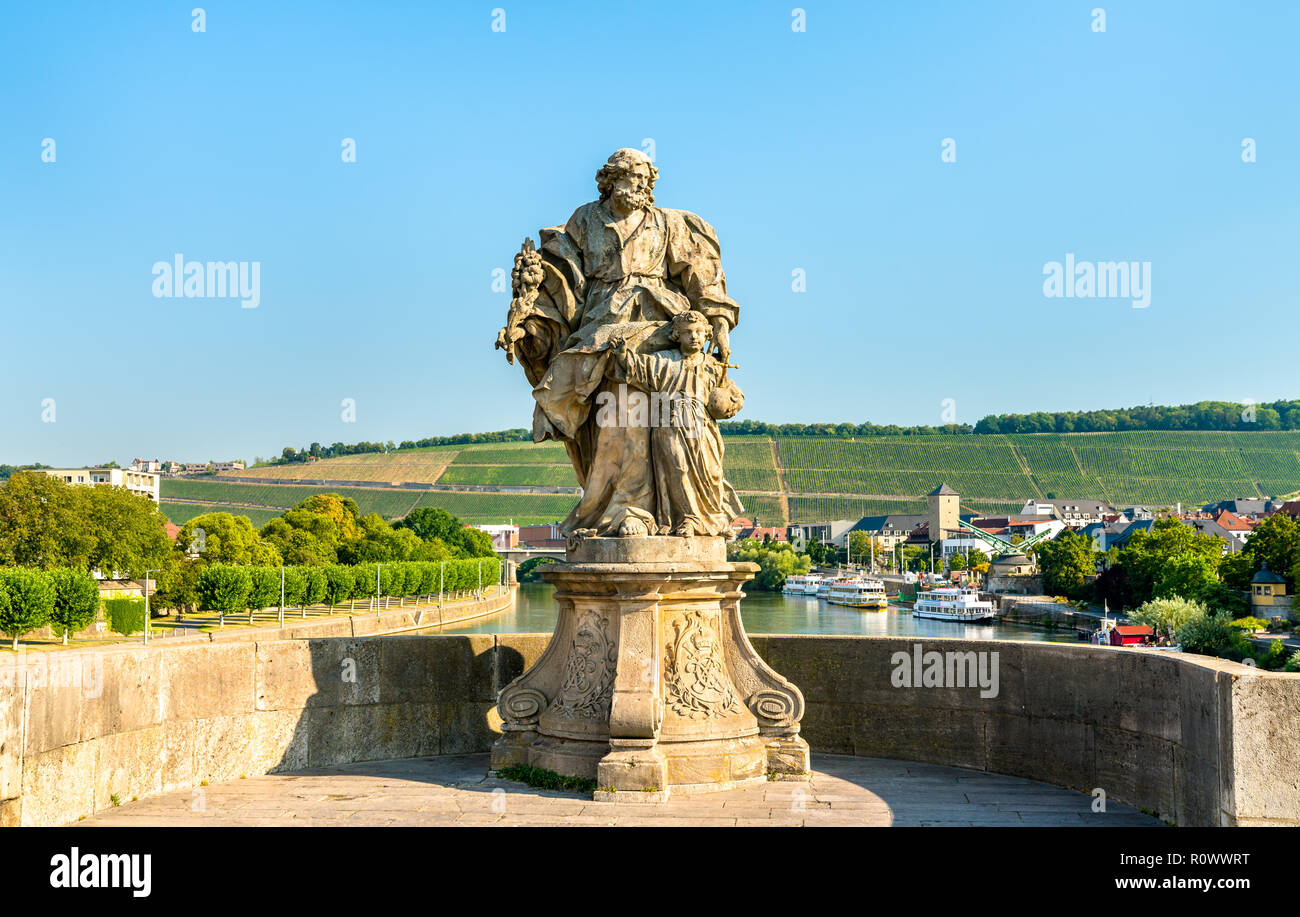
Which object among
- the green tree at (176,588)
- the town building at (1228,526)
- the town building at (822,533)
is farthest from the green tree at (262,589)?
the town building at (822,533)

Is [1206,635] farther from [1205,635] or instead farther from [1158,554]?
[1158,554]

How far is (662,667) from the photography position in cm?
738

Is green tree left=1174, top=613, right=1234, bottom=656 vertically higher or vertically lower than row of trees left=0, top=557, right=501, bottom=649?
lower

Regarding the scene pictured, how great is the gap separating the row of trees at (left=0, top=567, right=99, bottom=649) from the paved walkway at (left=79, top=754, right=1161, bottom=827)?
3940 centimetres

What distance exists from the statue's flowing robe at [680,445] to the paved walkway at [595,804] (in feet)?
5.78

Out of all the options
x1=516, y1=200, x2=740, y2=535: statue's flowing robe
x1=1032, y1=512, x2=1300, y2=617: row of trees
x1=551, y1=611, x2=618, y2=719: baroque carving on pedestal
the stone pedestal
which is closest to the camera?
the stone pedestal


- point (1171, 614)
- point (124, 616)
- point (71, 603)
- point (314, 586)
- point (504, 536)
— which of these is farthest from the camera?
point (504, 536)

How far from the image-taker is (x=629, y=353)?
778 cm

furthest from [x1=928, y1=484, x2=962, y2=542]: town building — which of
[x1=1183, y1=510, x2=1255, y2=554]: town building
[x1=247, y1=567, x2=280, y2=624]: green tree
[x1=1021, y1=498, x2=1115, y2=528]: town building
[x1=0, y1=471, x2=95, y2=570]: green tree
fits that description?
[x1=0, y1=471, x2=95, y2=570]: green tree

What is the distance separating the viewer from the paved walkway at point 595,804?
6.47 meters

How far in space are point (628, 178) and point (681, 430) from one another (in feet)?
5.84

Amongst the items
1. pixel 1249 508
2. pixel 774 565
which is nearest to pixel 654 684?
pixel 774 565

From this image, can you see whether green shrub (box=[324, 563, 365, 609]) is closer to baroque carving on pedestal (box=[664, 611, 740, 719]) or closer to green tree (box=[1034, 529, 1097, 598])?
green tree (box=[1034, 529, 1097, 598])

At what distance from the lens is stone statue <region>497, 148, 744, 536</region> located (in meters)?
7.80
